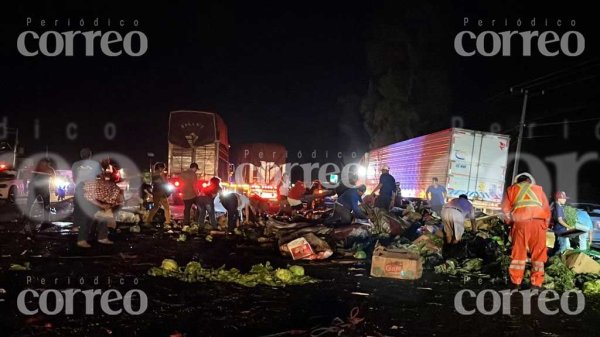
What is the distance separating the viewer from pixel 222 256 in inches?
333

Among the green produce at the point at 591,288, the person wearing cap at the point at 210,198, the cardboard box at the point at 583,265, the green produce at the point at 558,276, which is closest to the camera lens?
the green produce at the point at 591,288

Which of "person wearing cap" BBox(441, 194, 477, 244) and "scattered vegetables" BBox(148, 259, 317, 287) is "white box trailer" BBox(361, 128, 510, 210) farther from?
"scattered vegetables" BBox(148, 259, 317, 287)

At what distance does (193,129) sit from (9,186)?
707 centimetres

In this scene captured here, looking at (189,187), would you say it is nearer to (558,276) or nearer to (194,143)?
(558,276)

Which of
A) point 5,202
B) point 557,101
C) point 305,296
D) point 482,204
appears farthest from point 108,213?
point 557,101

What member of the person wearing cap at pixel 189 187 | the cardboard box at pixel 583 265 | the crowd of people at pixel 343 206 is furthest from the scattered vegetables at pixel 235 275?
the person wearing cap at pixel 189 187

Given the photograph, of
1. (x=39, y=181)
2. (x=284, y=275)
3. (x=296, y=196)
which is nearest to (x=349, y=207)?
(x=284, y=275)

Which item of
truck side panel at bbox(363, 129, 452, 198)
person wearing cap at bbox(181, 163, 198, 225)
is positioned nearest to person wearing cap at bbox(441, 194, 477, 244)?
person wearing cap at bbox(181, 163, 198, 225)

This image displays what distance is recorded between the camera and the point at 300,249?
8.36m

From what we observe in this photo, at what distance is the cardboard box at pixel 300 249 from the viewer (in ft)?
27.3

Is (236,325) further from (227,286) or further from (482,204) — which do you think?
(482,204)

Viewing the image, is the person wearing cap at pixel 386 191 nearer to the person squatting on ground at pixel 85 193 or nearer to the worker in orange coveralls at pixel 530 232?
the worker in orange coveralls at pixel 530 232

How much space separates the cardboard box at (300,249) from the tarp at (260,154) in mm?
16589

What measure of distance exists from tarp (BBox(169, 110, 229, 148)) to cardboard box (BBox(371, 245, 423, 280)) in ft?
46.0
